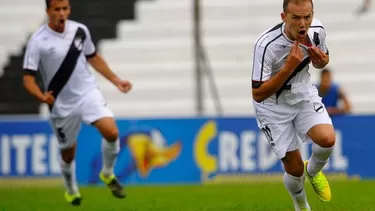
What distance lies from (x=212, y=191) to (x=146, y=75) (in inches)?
268

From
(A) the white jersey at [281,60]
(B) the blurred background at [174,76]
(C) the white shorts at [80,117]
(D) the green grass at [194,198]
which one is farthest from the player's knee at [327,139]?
(B) the blurred background at [174,76]

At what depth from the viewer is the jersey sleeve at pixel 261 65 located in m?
9.06

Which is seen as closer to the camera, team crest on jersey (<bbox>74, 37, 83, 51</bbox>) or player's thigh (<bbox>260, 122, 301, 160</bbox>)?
player's thigh (<bbox>260, 122, 301, 160</bbox>)

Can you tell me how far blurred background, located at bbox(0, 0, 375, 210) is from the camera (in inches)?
721

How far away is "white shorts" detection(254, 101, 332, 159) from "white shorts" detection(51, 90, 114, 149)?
11.6 feet

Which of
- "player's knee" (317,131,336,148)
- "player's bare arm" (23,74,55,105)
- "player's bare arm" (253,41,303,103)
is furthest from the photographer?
"player's bare arm" (23,74,55,105)

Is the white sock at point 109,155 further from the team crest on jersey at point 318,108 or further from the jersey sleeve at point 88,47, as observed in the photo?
the team crest on jersey at point 318,108

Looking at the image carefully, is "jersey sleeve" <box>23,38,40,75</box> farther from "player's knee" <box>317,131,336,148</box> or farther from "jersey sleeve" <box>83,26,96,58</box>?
"player's knee" <box>317,131,336,148</box>

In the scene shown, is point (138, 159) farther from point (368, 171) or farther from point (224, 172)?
point (368, 171)

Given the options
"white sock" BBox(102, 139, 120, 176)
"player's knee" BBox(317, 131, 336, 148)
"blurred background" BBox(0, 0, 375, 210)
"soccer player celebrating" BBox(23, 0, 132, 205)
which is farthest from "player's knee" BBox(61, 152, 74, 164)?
"blurred background" BBox(0, 0, 375, 210)

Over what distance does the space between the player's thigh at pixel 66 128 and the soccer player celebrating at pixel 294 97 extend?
13.1 feet

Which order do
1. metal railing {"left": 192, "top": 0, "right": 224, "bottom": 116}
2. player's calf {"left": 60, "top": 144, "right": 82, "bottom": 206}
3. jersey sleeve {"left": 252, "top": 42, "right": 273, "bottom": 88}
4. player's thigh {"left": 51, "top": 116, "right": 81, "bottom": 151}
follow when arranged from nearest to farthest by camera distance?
jersey sleeve {"left": 252, "top": 42, "right": 273, "bottom": 88} → player's thigh {"left": 51, "top": 116, "right": 81, "bottom": 151} → player's calf {"left": 60, "top": 144, "right": 82, "bottom": 206} → metal railing {"left": 192, "top": 0, "right": 224, "bottom": 116}

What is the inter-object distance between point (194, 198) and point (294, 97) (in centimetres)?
499

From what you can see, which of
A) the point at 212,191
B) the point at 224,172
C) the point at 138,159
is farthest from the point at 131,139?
the point at 212,191
